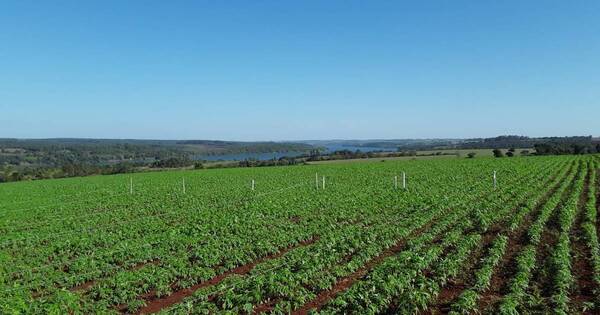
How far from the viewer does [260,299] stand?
31.7 ft

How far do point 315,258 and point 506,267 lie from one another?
540 centimetres

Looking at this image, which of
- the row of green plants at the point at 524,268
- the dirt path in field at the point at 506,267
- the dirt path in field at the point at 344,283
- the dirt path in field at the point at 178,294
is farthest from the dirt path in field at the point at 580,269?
the dirt path in field at the point at 178,294

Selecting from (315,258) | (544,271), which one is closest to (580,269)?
(544,271)

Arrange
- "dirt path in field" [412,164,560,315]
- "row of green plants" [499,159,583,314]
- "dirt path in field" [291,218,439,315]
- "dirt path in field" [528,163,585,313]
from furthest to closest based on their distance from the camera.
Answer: "dirt path in field" [291,218,439,315] → "dirt path in field" [412,164,560,315] → "dirt path in field" [528,163,585,313] → "row of green plants" [499,159,583,314]

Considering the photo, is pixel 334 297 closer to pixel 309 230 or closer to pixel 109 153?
pixel 309 230

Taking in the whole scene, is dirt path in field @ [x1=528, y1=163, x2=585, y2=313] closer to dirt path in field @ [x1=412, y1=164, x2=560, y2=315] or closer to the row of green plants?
the row of green plants

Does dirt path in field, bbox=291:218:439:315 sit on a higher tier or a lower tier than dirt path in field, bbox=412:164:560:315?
lower

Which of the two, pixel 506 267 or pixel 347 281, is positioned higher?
pixel 506 267

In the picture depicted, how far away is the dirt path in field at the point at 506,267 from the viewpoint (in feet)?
31.5

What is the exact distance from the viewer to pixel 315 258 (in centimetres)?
1262

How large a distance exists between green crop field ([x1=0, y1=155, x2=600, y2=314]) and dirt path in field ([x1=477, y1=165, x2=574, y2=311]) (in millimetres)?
50

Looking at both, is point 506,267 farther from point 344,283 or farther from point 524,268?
point 344,283

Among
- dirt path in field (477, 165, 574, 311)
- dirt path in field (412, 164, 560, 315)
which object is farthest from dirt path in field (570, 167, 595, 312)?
dirt path in field (412, 164, 560, 315)

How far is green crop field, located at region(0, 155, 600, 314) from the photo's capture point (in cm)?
949
